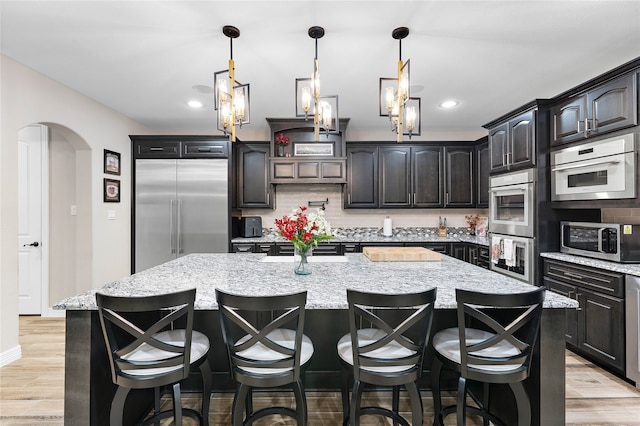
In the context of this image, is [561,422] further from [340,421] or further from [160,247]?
[160,247]

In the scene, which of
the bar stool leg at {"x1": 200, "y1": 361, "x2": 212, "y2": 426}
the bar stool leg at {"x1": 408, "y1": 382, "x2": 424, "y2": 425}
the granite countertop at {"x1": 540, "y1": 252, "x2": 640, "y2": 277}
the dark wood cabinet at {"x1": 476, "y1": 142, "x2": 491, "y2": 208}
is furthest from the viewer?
the dark wood cabinet at {"x1": 476, "y1": 142, "x2": 491, "y2": 208}

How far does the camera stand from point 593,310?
2.63 meters

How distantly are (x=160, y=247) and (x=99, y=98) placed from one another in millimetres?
1994

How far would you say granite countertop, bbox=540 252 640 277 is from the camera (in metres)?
2.37

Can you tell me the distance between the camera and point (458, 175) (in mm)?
4852

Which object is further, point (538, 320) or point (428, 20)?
point (428, 20)

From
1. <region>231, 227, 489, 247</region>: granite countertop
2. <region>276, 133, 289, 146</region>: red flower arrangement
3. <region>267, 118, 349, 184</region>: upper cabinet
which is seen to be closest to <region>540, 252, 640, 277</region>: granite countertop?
<region>231, 227, 489, 247</region>: granite countertop

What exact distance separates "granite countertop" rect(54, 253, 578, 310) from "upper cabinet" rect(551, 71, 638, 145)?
63.6 inches

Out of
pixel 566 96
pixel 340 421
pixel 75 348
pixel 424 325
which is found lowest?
pixel 340 421

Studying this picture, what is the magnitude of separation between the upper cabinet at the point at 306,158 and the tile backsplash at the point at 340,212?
1.46 ft

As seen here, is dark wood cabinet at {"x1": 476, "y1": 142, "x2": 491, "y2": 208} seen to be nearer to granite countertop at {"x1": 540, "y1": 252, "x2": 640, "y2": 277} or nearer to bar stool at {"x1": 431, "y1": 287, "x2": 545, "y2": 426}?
granite countertop at {"x1": 540, "y1": 252, "x2": 640, "y2": 277}

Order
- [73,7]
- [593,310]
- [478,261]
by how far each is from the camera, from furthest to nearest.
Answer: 1. [478,261]
2. [593,310]
3. [73,7]

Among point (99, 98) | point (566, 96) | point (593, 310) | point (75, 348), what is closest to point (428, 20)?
point (566, 96)

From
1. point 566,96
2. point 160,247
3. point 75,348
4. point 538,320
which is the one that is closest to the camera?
point 538,320
